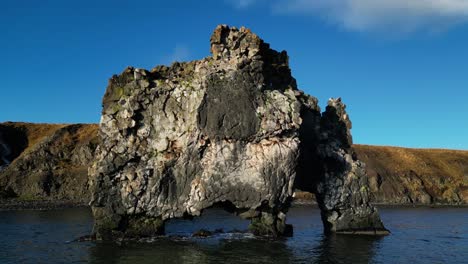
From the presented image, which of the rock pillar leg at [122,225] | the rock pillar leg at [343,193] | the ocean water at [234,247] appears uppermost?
the rock pillar leg at [343,193]

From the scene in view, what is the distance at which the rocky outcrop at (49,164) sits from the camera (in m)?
120

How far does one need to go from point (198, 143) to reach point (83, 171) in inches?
3358

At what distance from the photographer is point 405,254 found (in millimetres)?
46625

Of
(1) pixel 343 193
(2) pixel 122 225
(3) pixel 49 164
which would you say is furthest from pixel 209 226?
(3) pixel 49 164

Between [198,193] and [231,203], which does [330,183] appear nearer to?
[231,203]

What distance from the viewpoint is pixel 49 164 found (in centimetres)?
12962

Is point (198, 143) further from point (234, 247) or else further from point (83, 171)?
point (83, 171)

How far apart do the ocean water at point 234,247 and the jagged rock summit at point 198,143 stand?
394 cm

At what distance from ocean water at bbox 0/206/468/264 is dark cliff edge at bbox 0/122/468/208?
49.6m

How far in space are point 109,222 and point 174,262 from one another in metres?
15.0

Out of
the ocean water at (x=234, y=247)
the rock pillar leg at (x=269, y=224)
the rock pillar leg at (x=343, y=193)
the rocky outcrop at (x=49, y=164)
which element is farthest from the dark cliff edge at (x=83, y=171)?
the rock pillar leg at (x=343, y=193)

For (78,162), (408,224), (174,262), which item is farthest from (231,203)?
(78,162)

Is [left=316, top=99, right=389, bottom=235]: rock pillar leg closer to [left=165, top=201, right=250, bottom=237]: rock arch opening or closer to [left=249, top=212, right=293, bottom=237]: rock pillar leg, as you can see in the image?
[left=249, top=212, right=293, bottom=237]: rock pillar leg

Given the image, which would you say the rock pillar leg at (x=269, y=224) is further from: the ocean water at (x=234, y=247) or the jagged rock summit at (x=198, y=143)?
the ocean water at (x=234, y=247)
